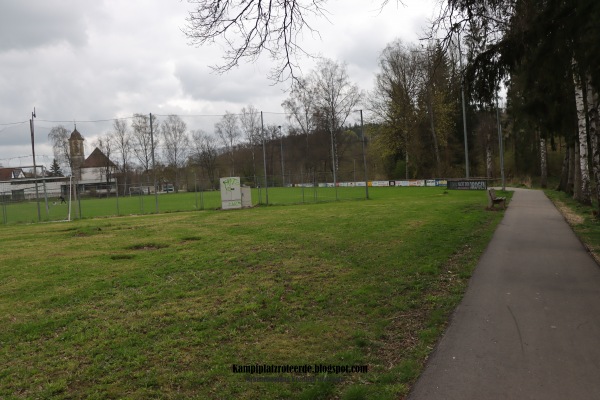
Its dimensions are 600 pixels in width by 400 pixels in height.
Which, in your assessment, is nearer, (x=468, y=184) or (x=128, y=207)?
(x=468, y=184)

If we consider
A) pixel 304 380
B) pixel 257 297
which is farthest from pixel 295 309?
pixel 304 380

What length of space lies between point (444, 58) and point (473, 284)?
4574mm

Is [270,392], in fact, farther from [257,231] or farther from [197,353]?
[257,231]

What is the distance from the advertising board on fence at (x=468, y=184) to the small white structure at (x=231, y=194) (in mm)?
20878

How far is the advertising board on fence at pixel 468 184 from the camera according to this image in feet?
126

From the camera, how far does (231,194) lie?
2958 cm

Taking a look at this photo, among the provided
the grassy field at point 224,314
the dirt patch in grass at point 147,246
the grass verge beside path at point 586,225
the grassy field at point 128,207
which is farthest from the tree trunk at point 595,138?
the grassy field at point 128,207

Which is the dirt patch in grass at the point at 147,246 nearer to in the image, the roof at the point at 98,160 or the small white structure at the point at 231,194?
the small white structure at the point at 231,194

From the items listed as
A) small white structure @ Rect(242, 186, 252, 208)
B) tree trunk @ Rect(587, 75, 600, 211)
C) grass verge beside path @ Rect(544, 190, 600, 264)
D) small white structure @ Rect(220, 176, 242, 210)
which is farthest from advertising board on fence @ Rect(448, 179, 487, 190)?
tree trunk @ Rect(587, 75, 600, 211)

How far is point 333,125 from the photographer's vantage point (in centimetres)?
6072

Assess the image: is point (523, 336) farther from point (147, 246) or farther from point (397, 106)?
point (397, 106)

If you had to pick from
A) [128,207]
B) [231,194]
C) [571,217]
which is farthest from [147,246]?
[128,207]

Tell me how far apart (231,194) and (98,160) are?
152 ft

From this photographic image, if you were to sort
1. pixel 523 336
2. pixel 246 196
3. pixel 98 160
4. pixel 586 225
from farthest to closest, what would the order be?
pixel 98 160
pixel 246 196
pixel 586 225
pixel 523 336
